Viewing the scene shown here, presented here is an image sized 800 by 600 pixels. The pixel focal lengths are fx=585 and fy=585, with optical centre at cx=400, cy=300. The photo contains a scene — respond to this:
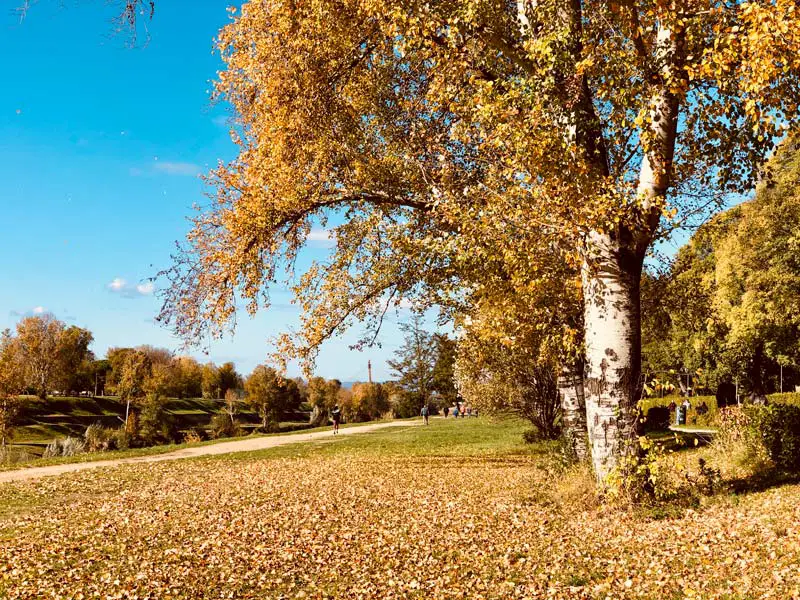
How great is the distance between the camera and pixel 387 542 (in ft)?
25.0

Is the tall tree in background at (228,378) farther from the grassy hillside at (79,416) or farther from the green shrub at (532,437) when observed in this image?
the green shrub at (532,437)

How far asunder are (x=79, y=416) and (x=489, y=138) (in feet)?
185

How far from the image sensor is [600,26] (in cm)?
930

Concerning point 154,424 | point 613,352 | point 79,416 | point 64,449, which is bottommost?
point 79,416

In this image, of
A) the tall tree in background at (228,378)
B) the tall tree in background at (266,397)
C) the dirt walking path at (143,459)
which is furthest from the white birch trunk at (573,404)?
the tall tree in background at (228,378)

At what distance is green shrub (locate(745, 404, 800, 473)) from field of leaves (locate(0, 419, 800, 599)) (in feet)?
6.38

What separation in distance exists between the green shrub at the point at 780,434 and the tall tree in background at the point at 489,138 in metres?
3.98

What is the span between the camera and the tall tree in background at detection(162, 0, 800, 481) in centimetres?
812

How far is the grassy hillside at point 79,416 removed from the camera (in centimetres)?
4453

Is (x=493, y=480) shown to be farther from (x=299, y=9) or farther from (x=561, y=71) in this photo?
(x=299, y=9)

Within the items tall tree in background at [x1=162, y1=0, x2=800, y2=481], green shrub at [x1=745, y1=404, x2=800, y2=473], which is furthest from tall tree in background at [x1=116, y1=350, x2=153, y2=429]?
green shrub at [x1=745, y1=404, x2=800, y2=473]

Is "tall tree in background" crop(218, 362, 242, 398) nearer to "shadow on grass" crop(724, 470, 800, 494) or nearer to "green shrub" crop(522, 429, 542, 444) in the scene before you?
"green shrub" crop(522, 429, 542, 444)

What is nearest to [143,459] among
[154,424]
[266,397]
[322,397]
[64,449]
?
[64,449]

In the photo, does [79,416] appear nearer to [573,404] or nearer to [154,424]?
[154,424]
